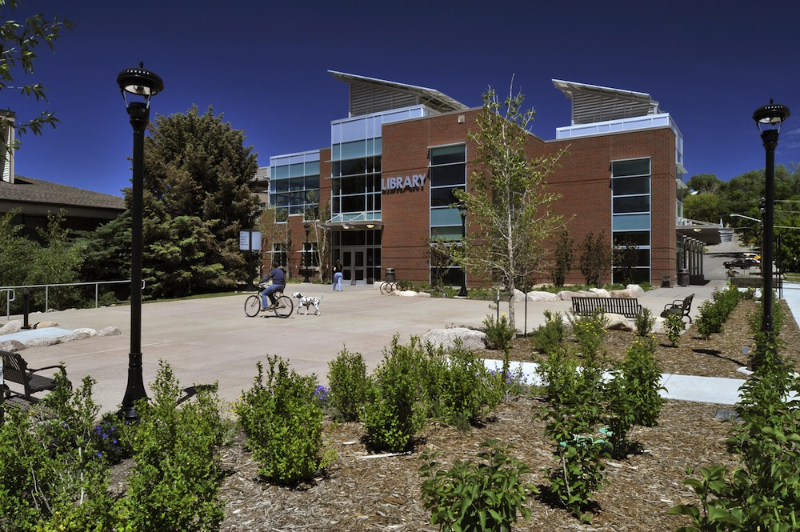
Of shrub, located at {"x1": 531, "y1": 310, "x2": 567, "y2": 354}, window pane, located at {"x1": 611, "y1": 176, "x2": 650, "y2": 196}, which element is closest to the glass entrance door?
window pane, located at {"x1": 611, "y1": 176, "x2": 650, "y2": 196}

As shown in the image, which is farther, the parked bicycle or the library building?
the library building

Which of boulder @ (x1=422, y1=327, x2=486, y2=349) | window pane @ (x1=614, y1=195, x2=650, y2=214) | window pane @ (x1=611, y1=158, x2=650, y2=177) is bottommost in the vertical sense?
boulder @ (x1=422, y1=327, x2=486, y2=349)

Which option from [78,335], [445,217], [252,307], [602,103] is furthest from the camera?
[602,103]

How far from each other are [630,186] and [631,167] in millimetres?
1259

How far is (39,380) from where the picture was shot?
6.59m

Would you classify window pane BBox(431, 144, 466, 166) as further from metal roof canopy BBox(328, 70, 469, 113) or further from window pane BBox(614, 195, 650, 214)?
window pane BBox(614, 195, 650, 214)

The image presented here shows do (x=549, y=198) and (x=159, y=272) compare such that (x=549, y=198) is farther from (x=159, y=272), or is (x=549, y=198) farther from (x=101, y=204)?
(x=101, y=204)

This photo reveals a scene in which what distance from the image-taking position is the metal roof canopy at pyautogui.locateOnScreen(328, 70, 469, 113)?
37656mm

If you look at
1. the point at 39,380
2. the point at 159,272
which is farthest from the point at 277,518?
the point at 159,272

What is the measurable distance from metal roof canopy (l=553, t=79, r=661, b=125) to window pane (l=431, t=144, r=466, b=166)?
14.3 meters

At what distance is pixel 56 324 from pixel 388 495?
1470cm

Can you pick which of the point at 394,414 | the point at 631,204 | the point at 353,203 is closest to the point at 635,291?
the point at 631,204

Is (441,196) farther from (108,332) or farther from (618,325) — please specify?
(108,332)

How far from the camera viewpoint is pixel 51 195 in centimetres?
2694
